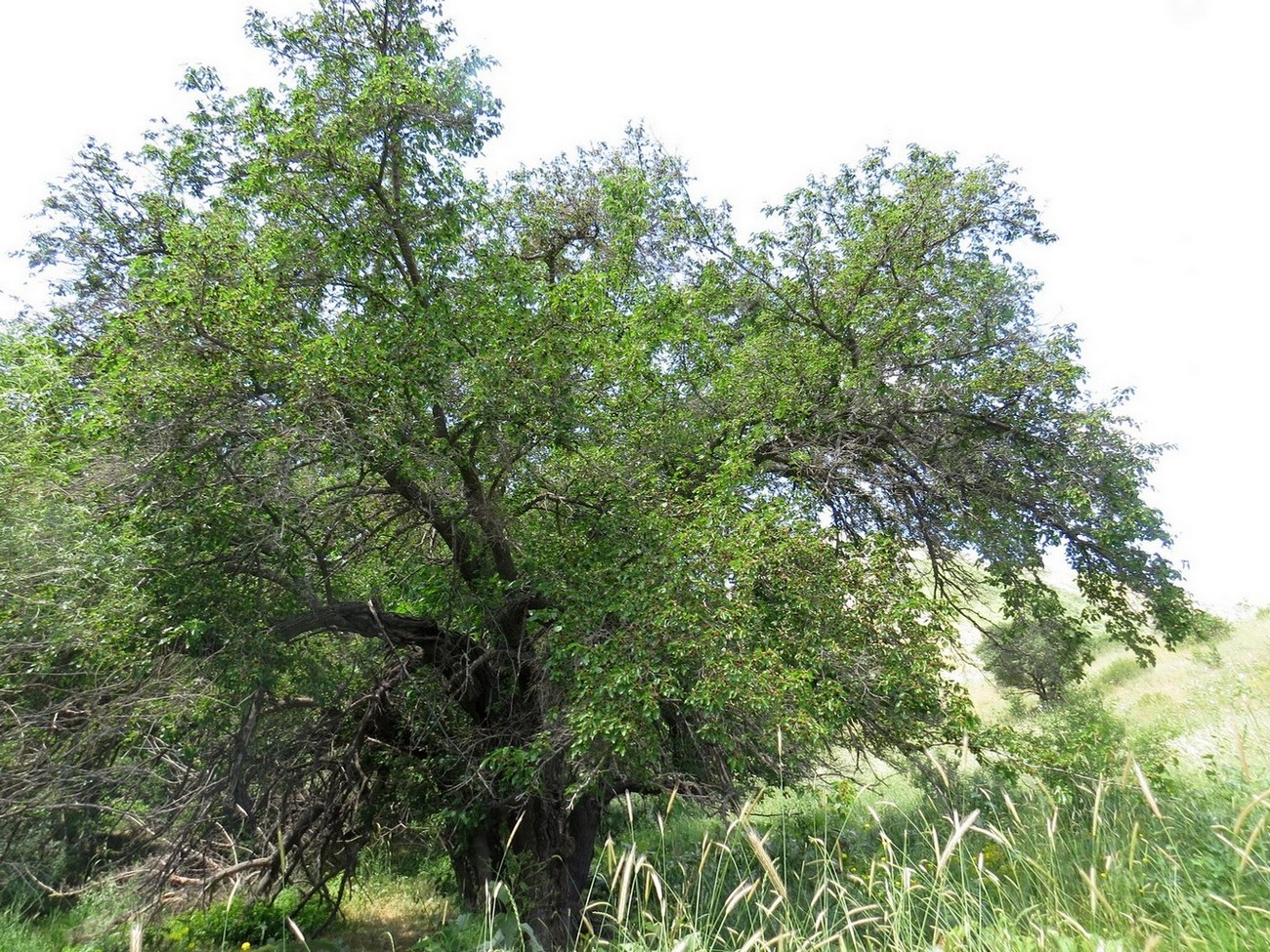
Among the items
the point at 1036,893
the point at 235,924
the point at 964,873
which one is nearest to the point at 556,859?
the point at 235,924

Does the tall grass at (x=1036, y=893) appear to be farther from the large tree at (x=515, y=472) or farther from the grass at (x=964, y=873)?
the large tree at (x=515, y=472)

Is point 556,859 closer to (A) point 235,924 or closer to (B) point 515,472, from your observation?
(A) point 235,924

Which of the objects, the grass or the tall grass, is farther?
the grass

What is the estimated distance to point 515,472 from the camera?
7.11 m

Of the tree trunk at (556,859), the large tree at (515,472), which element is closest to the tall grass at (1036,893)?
the large tree at (515,472)

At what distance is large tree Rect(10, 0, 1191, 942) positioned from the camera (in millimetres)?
5754

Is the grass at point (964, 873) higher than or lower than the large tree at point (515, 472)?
lower

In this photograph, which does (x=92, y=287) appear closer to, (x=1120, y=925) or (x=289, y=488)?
(x=289, y=488)

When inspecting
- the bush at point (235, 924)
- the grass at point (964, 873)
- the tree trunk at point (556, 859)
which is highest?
the grass at point (964, 873)

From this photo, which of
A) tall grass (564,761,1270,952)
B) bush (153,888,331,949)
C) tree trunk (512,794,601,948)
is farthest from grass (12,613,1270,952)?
tree trunk (512,794,601,948)

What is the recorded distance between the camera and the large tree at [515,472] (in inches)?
227

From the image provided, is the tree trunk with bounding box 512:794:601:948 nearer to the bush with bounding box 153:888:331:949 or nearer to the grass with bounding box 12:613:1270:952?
the grass with bounding box 12:613:1270:952

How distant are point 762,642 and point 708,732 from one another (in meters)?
0.82

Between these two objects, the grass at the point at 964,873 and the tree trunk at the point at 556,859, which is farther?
the tree trunk at the point at 556,859
